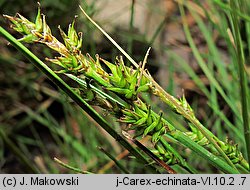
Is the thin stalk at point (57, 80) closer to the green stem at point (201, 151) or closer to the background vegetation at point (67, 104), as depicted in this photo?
the green stem at point (201, 151)

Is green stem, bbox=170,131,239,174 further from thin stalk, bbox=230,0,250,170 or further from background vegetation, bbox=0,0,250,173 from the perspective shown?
background vegetation, bbox=0,0,250,173

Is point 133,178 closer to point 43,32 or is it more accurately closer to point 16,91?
point 43,32

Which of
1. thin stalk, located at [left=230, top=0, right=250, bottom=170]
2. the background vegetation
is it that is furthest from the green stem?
the background vegetation

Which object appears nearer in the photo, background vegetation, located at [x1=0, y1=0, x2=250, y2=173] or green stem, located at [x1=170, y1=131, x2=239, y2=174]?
green stem, located at [x1=170, y1=131, x2=239, y2=174]

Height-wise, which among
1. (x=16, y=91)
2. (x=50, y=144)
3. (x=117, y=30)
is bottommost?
(x=50, y=144)

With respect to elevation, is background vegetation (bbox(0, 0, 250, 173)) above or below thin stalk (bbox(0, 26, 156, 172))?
below

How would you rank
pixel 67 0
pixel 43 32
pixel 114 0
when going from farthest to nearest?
pixel 114 0, pixel 67 0, pixel 43 32

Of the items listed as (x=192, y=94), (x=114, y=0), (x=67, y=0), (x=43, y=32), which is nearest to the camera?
(x=43, y=32)

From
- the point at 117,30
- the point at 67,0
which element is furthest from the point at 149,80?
the point at 117,30

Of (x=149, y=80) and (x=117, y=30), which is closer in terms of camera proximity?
(x=149, y=80)

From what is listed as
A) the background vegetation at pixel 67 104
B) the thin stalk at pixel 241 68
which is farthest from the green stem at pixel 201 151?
the background vegetation at pixel 67 104

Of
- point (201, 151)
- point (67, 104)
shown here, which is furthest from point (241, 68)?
point (67, 104)
